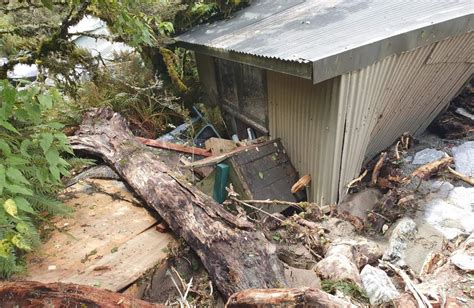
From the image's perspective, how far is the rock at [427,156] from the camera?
5152 mm

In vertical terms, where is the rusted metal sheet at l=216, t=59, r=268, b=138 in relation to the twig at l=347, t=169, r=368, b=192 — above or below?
above

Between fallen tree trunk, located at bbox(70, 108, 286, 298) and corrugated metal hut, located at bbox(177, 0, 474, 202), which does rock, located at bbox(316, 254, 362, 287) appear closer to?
fallen tree trunk, located at bbox(70, 108, 286, 298)

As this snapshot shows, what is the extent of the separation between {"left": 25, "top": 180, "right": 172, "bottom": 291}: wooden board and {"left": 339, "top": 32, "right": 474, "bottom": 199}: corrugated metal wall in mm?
2692

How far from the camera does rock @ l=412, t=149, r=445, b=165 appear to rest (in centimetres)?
515

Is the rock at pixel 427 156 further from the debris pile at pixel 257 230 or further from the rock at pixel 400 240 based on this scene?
the rock at pixel 400 240

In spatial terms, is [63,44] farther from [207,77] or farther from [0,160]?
[0,160]

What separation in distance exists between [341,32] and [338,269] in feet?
8.67

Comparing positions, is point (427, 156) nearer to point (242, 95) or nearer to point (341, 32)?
point (341, 32)

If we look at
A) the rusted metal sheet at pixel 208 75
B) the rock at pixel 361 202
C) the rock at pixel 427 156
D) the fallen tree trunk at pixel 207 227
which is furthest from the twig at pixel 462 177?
the rusted metal sheet at pixel 208 75

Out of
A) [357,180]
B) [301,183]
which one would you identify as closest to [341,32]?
[357,180]

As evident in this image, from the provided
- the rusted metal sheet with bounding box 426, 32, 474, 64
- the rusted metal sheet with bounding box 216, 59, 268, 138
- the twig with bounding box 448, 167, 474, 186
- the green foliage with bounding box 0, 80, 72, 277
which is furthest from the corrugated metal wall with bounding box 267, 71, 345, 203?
the green foliage with bounding box 0, 80, 72, 277

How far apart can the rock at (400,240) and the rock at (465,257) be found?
60cm

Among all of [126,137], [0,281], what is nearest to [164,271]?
[0,281]

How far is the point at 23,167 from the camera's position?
2.89m
